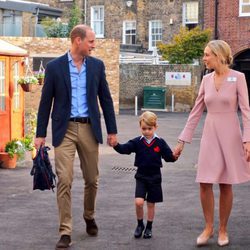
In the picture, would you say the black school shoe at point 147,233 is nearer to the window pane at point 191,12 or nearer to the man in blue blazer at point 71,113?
the man in blue blazer at point 71,113

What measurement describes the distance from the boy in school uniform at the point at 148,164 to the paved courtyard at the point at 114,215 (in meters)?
0.24

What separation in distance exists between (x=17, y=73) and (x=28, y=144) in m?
1.48

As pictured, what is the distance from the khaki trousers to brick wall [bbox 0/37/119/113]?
1060 inches

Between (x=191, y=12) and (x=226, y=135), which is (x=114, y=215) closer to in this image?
(x=226, y=135)

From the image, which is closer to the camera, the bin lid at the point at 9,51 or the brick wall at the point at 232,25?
the bin lid at the point at 9,51

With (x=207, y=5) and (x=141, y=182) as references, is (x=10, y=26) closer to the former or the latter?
(x=207, y=5)

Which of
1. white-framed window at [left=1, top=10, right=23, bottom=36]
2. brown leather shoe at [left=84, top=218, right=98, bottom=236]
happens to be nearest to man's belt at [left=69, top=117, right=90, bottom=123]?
brown leather shoe at [left=84, top=218, right=98, bottom=236]

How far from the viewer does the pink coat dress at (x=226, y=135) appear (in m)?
7.16

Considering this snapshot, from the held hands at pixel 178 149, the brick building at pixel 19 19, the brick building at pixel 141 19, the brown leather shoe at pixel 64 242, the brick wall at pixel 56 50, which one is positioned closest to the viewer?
the brown leather shoe at pixel 64 242

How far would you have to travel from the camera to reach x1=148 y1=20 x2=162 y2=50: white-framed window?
4388 cm

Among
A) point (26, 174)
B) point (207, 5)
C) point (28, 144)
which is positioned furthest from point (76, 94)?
point (207, 5)

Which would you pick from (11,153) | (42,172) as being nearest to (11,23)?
(11,153)

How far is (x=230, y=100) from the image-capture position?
7172mm

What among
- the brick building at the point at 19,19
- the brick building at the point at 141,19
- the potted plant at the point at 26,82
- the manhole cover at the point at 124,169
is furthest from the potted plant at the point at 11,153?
the brick building at the point at 141,19
